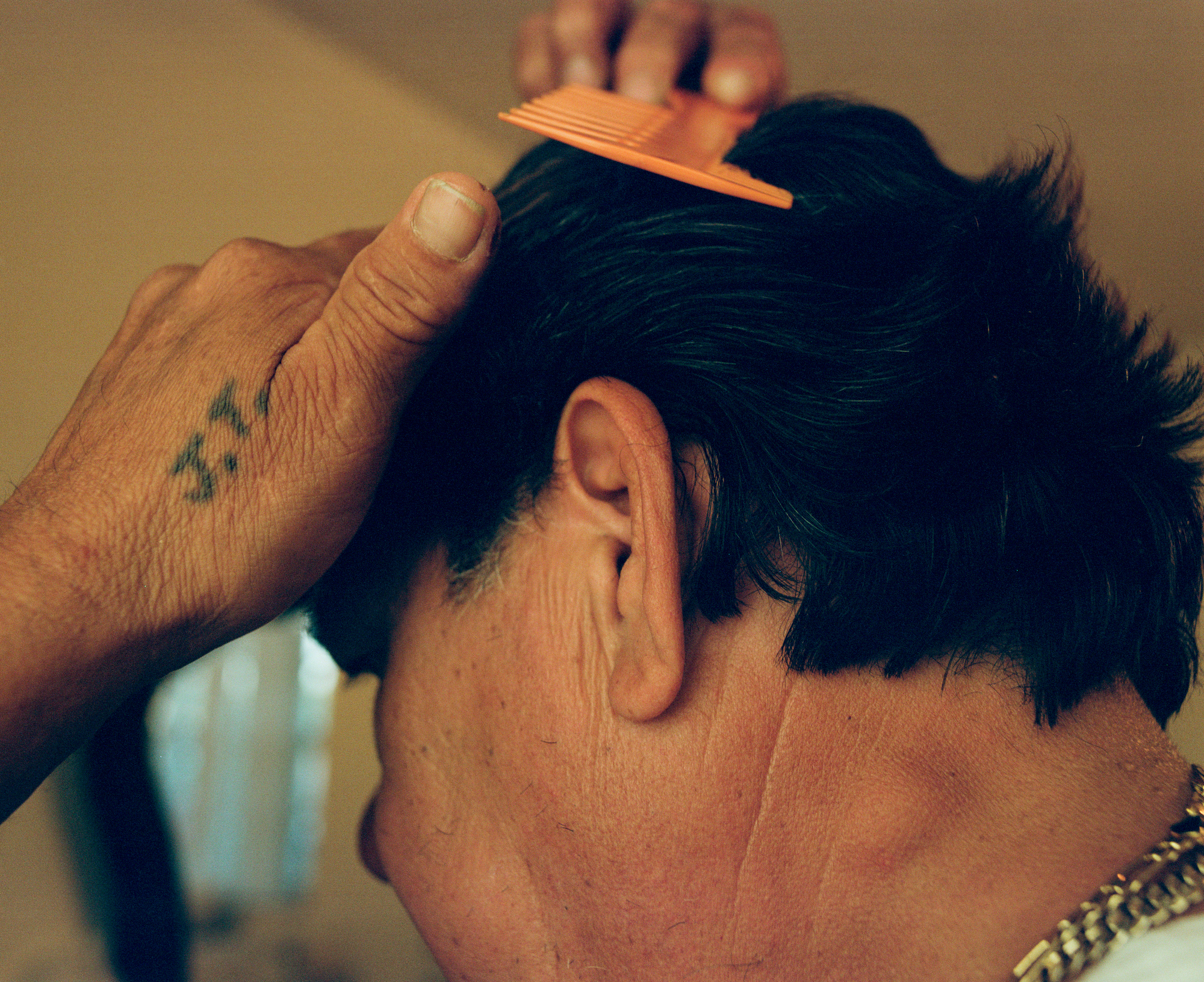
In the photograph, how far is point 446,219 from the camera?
682mm

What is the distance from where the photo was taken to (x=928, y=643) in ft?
2.60

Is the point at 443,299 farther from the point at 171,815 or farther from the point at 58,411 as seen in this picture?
the point at 171,815

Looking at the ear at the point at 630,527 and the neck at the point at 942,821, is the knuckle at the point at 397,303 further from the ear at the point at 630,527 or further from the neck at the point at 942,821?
the neck at the point at 942,821

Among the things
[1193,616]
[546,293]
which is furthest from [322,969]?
[1193,616]

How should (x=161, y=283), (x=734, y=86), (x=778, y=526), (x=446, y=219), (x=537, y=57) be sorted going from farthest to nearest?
(x=537, y=57) < (x=734, y=86) < (x=161, y=283) < (x=778, y=526) < (x=446, y=219)

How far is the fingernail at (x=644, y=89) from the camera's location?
1.12 meters

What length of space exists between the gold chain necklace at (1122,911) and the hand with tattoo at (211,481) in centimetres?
78

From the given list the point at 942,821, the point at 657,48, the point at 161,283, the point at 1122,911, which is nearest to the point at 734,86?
the point at 657,48

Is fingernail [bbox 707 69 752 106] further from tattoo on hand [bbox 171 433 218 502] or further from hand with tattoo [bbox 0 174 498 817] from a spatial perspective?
tattoo on hand [bbox 171 433 218 502]

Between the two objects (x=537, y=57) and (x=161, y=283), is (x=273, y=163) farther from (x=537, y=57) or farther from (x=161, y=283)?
(x=161, y=283)

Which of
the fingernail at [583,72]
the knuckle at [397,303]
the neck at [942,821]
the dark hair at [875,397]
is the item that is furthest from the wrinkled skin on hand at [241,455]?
the fingernail at [583,72]

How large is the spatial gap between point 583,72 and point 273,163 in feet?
2.83

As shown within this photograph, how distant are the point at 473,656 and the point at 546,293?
0.41 metres

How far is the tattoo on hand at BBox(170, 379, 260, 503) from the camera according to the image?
0.74m
